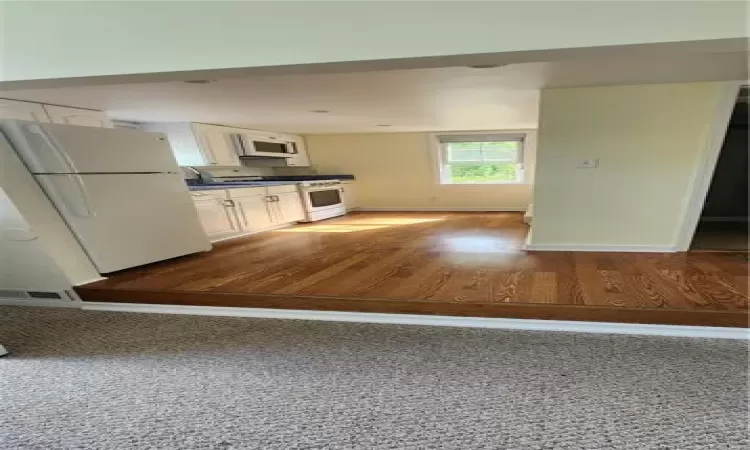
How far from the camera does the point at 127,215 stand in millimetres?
2611

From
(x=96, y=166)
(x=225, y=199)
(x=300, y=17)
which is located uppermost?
(x=300, y=17)

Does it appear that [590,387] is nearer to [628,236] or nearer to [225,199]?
[628,236]

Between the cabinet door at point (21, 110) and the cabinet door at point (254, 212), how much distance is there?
1.87 metres

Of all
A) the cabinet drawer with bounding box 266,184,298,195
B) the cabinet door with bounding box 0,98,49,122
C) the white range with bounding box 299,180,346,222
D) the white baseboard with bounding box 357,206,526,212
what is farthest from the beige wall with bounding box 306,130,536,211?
the cabinet door with bounding box 0,98,49,122

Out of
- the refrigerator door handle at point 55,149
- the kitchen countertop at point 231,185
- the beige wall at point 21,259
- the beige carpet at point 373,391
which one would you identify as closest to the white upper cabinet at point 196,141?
the kitchen countertop at point 231,185

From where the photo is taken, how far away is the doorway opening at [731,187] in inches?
142

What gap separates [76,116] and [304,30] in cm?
319

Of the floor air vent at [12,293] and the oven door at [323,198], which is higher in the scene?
the floor air vent at [12,293]

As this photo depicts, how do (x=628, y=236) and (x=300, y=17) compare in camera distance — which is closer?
(x=300, y=17)

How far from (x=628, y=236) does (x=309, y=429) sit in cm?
300

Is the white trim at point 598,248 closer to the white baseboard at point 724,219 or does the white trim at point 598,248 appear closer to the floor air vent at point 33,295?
the white baseboard at point 724,219

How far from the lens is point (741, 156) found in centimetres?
379

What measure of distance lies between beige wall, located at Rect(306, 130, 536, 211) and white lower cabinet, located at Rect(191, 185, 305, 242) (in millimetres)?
1503

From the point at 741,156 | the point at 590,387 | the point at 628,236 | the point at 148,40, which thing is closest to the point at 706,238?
the point at 628,236
